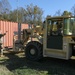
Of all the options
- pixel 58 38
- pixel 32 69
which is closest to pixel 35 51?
pixel 58 38

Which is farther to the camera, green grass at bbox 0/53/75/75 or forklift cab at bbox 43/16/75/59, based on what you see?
forklift cab at bbox 43/16/75/59

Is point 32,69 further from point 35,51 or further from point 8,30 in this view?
point 8,30

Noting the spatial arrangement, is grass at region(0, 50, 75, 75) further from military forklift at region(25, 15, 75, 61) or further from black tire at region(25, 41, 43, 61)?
military forklift at region(25, 15, 75, 61)

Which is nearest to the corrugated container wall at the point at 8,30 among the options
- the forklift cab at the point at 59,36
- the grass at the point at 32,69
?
the grass at the point at 32,69

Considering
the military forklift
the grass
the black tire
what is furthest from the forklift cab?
the grass

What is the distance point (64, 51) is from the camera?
10.3 meters

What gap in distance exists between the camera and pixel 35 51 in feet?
38.5

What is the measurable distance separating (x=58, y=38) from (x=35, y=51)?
72.7 inches

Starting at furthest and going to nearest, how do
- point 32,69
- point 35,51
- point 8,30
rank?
point 8,30
point 35,51
point 32,69

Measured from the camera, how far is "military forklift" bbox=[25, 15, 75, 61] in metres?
10.3

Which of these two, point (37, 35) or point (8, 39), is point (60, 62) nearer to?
point (37, 35)

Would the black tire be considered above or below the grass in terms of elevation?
above

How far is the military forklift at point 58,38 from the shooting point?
33.7ft

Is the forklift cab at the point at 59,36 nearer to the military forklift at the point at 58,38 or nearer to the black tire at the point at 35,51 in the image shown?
the military forklift at the point at 58,38
